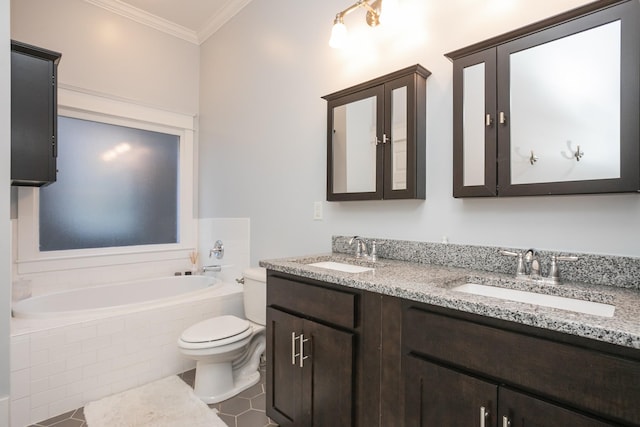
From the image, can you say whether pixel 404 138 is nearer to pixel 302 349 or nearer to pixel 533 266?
pixel 533 266

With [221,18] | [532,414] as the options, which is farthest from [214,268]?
[532,414]

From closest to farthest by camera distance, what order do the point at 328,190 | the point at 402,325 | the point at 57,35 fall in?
the point at 402,325
the point at 328,190
the point at 57,35

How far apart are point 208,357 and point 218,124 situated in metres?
2.07

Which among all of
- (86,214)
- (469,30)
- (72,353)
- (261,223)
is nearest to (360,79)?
(469,30)

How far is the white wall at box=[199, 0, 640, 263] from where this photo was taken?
126 cm

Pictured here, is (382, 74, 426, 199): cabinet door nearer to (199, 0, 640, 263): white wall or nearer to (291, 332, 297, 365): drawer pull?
(199, 0, 640, 263): white wall

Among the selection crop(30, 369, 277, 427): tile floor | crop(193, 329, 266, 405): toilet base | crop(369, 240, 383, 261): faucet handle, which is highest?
crop(369, 240, 383, 261): faucet handle

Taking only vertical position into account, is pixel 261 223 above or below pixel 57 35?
below

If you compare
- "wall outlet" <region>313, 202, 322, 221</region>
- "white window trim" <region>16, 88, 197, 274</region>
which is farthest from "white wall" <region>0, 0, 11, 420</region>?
"wall outlet" <region>313, 202, 322, 221</region>

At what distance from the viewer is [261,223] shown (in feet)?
8.47

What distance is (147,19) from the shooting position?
297 centimetres

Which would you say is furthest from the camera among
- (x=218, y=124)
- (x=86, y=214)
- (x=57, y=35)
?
(x=218, y=124)

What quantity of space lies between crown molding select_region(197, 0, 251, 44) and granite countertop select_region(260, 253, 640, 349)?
7.74ft

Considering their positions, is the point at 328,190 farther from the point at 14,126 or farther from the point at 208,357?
the point at 14,126
